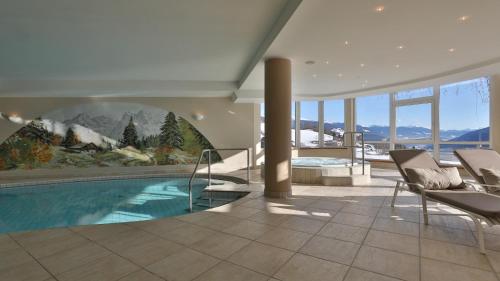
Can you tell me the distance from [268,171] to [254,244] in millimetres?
2151

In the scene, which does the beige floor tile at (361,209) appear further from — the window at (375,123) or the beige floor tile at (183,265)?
the window at (375,123)

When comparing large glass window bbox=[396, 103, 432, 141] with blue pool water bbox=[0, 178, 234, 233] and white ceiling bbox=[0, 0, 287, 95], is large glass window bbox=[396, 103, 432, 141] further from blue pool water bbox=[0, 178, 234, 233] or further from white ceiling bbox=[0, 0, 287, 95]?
blue pool water bbox=[0, 178, 234, 233]

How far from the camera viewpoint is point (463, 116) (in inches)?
300

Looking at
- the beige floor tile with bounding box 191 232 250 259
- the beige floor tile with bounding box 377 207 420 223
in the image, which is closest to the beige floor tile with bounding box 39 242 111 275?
the beige floor tile with bounding box 191 232 250 259

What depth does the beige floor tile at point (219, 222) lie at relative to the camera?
3006 mm

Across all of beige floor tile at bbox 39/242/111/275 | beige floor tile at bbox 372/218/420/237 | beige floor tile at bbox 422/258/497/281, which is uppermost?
beige floor tile at bbox 372/218/420/237

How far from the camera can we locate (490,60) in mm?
4629

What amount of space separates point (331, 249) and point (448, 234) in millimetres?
1359

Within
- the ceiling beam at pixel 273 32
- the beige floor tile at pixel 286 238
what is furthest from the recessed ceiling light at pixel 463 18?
the beige floor tile at pixel 286 238

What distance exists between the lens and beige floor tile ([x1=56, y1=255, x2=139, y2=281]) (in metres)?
1.92

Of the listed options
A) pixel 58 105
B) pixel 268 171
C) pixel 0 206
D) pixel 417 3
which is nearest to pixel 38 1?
pixel 268 171

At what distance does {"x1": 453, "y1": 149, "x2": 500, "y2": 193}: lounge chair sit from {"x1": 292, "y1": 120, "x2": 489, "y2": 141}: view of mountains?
4.04 metres

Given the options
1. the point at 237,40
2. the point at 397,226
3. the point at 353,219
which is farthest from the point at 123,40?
the point at 397,226

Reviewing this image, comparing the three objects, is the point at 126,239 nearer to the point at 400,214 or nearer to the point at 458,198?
the point at 400,214
